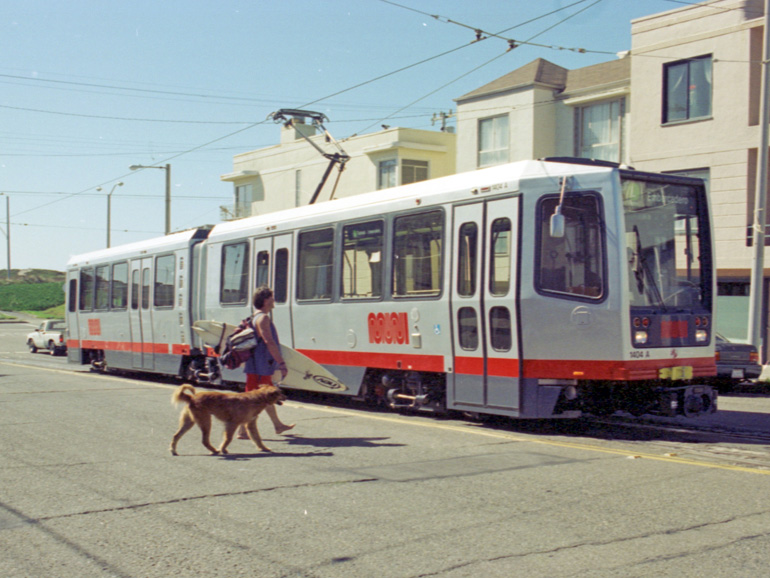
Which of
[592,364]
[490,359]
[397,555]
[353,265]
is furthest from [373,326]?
[397,555]

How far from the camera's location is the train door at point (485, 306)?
1028 centimetres

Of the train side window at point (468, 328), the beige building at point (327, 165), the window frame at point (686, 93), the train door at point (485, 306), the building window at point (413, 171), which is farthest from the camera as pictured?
the beige building at point (327, 165)

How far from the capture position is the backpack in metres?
9.83

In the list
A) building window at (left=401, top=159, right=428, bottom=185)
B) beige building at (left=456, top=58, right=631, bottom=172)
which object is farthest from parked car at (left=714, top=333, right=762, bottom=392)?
building window at (left=401, top=159, right=428, bottom=185)

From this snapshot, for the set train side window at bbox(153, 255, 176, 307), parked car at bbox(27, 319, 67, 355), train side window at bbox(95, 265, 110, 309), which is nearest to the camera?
train side window at bbox(153, 255, 176, 307)

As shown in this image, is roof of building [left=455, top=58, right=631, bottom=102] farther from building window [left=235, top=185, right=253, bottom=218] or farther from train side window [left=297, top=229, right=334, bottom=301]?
train side window [left=297, top=229, right=334, bottom=301]

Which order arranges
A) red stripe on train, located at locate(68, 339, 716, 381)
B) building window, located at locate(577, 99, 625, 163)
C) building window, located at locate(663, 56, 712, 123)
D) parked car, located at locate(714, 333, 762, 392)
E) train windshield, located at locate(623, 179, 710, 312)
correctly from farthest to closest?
building window, located at locate(577, 99, 625, 163) < building window, located at locate(663, 56, 712, 123) < parked car, located at locate(714, 333, 762, 392) < train windshield, located at locate(623, 179, 710, 312) < red stripe on train, located at locate(68, 339, 716, 381)

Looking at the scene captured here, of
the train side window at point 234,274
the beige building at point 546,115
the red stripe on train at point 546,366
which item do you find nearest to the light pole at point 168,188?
the beige building at point 546,115

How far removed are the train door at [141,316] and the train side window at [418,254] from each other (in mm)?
9159

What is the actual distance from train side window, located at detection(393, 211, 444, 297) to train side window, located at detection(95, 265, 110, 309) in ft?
39.2

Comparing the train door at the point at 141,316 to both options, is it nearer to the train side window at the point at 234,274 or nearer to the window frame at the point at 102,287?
the window frame at the point at 102,287

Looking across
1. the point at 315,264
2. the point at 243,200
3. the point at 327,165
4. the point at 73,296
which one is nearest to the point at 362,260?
the point at 315,264

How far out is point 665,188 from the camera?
1037 cm

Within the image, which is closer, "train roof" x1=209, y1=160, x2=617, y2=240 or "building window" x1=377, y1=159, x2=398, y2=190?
"train roof" x1=209, y1=160, x2=617, y2=240
